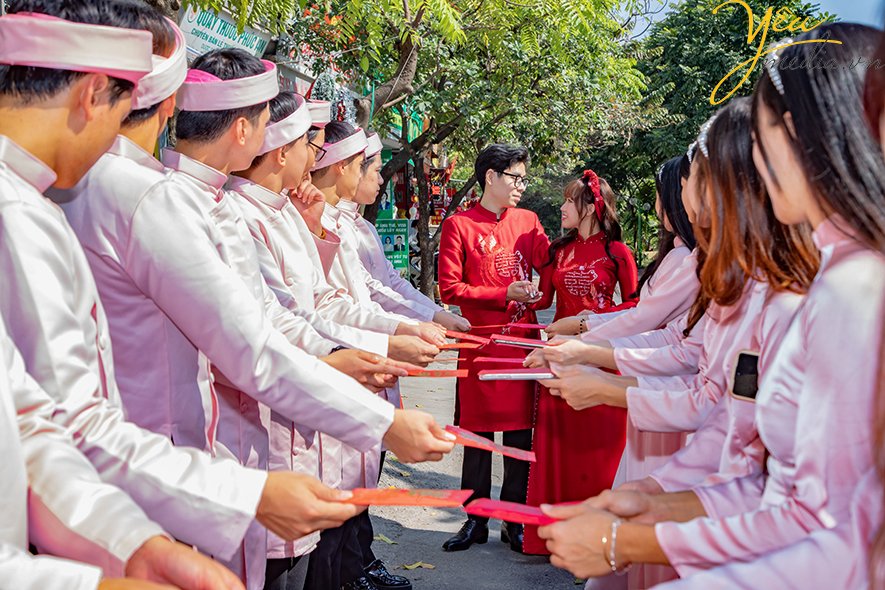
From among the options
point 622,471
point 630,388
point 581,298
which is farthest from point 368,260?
point 630,388

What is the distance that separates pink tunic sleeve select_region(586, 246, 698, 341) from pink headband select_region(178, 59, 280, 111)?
2113 millimetres

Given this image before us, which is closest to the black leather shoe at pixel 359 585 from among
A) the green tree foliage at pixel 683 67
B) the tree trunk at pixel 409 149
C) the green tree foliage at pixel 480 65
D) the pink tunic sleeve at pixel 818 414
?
the pink tunic sleeve at pixel 818 414

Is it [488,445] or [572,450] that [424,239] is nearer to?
[572,450]

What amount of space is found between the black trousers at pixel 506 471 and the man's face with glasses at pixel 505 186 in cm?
147

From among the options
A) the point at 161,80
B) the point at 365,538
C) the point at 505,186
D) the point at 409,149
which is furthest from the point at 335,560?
the point at 409,149

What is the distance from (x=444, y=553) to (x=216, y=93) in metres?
3.12

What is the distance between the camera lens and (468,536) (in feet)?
17.0

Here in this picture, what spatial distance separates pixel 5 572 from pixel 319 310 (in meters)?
3.06

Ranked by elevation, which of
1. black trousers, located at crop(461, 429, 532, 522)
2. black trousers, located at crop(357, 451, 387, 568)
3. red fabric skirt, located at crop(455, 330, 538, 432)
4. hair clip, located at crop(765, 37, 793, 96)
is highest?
hair clip, located at crop(765, 37, 793, 96)

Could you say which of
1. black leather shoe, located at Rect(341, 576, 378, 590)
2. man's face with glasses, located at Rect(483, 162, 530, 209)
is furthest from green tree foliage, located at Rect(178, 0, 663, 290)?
black leather shoe, located at Rect(341, 576, 378, 590)

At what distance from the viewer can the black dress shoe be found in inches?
201

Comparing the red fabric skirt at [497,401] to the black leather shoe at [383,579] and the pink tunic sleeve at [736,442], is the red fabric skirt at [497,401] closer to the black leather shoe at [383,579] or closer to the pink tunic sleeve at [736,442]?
the black leather shoe at [383,579]

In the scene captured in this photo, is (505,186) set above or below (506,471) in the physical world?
above

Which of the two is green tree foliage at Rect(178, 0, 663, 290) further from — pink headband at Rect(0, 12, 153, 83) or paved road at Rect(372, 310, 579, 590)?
pink headband at Rect(0, 12, 153, 83)
